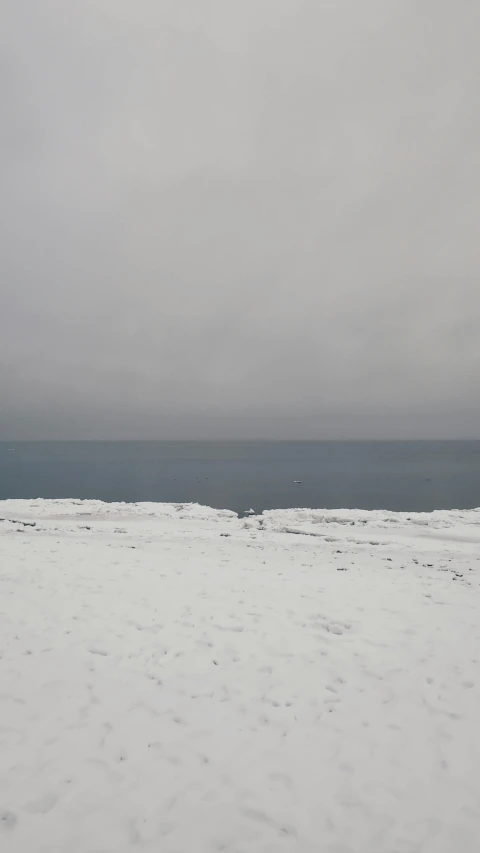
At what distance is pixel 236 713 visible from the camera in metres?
6.76

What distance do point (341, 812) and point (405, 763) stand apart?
4.63 ft

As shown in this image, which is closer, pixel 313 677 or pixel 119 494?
pixel 313 677

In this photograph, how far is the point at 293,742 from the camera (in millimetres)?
6141

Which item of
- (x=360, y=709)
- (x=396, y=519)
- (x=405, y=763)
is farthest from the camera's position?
(x=396, y=519)

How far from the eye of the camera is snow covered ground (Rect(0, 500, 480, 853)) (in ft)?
15.9

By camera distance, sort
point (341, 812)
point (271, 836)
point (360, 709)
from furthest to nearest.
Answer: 1. point (360, 709)
2. point (341, 812)
3. point (271, 836)

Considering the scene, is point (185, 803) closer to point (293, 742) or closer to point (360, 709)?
point (293, 742)

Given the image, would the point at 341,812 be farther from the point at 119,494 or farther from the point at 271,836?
the point at 119,494

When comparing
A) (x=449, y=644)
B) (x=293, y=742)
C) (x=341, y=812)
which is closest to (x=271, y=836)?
(x=341, y=812)

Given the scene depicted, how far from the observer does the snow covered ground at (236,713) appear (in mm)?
4832

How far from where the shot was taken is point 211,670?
26.1 ft

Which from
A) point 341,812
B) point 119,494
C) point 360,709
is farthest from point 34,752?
point 119,494

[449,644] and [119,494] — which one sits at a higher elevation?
[449,644]

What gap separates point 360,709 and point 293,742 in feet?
5.00
